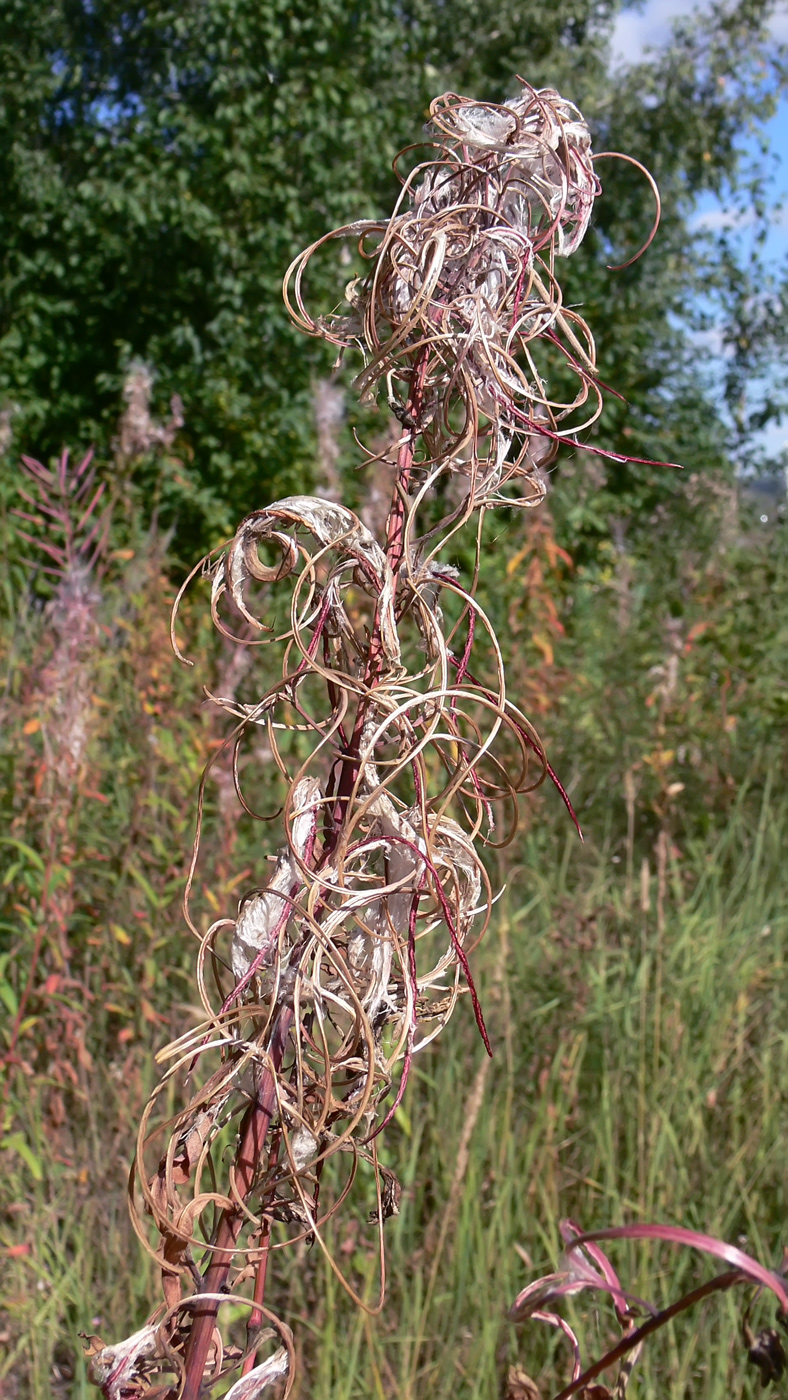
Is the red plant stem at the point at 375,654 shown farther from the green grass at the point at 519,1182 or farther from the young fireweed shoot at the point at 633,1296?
the green grass at the point at 519,1182

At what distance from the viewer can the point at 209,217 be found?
21.6 feet

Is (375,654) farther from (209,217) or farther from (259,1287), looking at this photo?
(209,217)

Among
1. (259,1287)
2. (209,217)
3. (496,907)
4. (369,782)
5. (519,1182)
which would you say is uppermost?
(209,217)

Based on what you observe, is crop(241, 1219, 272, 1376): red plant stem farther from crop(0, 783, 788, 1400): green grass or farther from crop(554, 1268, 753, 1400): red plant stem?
crop(0, 783, 788, 1400): green grass

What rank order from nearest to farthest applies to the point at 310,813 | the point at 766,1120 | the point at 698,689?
1. the point at 310,813
2. the point at 766,1120
3. the point at 698,689

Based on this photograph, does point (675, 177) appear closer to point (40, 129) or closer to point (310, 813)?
point (40, 129)

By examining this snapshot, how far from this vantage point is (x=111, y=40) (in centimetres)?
787

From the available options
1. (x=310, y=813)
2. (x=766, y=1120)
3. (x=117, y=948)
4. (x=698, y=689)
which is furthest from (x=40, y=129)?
(x=310, y=813)

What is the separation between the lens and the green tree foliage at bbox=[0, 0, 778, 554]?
6.68 m

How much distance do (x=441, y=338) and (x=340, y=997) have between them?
38 centimetres

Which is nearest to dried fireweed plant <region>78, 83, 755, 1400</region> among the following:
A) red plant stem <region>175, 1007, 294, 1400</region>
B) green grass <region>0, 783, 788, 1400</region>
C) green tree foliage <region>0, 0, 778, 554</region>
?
red plant stem <region>175, 1007, 294, 1400</region>

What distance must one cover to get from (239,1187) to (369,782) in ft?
0.73

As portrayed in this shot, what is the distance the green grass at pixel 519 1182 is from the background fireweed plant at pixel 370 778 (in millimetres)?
1005

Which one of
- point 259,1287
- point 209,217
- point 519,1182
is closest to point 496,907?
point 519,1182
